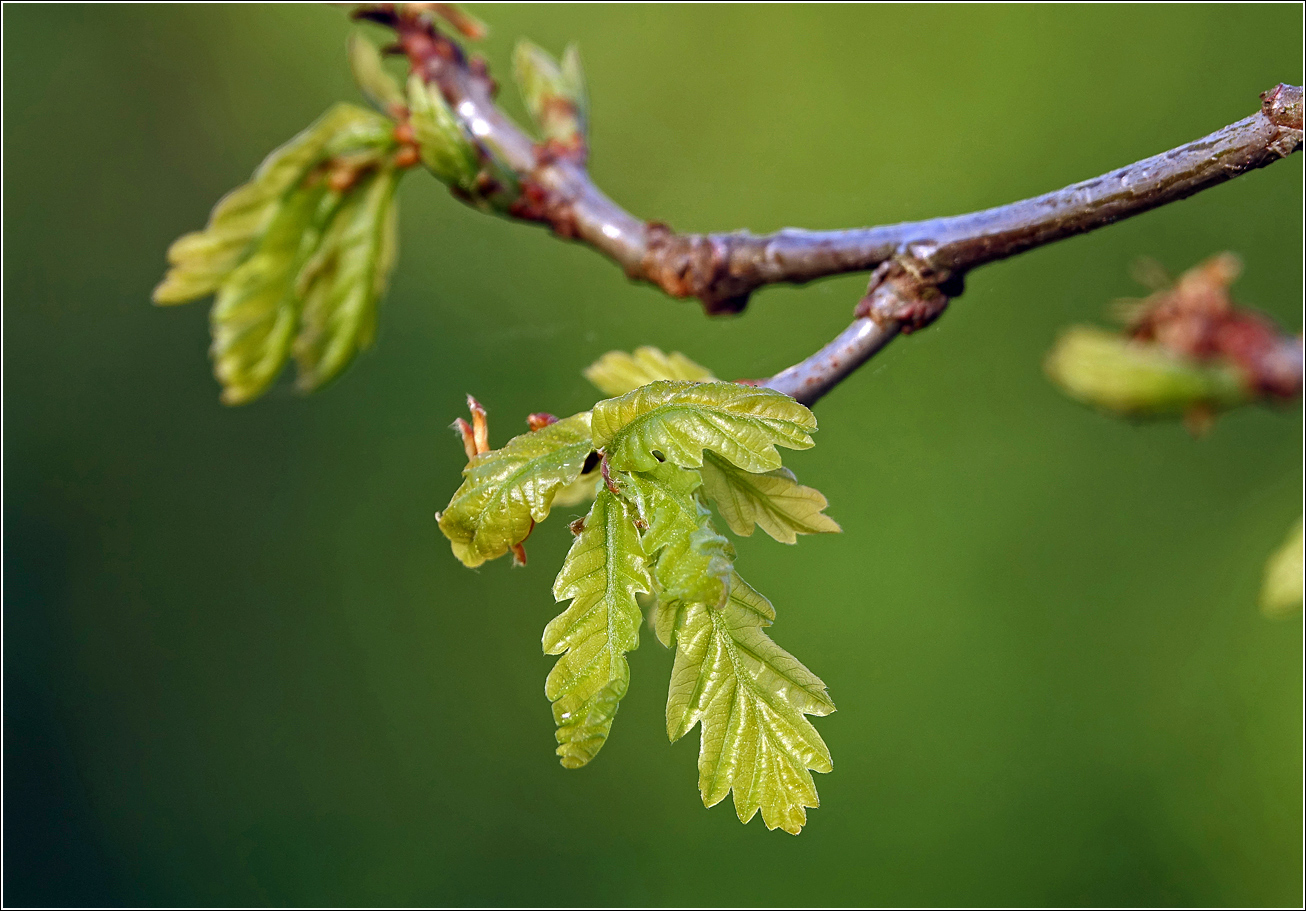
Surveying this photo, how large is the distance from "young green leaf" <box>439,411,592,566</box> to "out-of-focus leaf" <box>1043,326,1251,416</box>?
0.44m

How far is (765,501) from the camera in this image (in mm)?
746

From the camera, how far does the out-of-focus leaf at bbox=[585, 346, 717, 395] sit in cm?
91

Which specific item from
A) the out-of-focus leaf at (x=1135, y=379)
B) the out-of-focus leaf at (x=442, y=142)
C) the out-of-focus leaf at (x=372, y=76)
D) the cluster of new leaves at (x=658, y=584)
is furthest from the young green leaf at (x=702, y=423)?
the out-of-focus leaf at (x=372, y=76)

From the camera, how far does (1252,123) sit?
0.67 m

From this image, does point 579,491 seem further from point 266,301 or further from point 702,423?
point 266,301

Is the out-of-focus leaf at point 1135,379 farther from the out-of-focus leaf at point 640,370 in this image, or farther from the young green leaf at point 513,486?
the young green leaf at point 513,486

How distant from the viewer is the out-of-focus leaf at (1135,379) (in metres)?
0.83

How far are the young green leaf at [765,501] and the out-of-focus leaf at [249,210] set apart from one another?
74 cm

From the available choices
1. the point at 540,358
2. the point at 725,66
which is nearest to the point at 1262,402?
the point at 540,358

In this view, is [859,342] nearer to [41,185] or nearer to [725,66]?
[725,66]

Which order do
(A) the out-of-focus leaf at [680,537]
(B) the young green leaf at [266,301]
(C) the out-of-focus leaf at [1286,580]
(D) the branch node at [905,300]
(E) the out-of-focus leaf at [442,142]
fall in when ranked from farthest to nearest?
(B) the young green leaf at [266,301] < (E) the out-of-focus leaf at [442,142] < (D) the branch node at [905,300] < (C) the out-of-focus leaf at [1286,580] < (A) the out-of-focus leaf at [680,537]

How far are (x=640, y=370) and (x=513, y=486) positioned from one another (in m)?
0.28

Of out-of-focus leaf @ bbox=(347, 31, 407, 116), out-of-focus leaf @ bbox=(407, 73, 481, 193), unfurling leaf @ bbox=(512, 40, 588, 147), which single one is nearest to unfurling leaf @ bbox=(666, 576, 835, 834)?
out-of-focus leaf @ bbox=(407, 73, 481, 193)

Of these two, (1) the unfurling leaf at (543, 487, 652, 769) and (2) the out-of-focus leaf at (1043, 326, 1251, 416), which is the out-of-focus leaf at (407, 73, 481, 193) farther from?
(2) the out-of-focus leaf at (1043, 326, 1251, 416)
